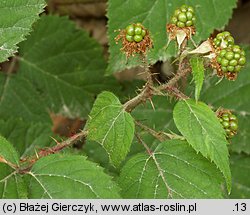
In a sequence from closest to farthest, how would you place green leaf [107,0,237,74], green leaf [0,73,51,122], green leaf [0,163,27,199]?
green leaf [0,163,27,199]
green leaf [107,0,237,74]
green leaf [0,73,51,122]

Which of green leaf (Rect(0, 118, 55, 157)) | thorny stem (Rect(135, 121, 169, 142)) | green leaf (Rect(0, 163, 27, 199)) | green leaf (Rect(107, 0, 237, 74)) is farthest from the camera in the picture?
green leaf (Rect(0, 118, 55, 157))

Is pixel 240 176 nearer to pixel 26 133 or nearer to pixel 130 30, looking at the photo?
pixel 26 133

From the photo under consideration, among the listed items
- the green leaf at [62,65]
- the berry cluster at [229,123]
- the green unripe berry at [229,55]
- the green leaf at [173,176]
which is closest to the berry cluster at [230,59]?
the green unripe berry at [229,55]

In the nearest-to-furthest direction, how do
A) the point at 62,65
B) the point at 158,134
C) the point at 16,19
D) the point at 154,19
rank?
the point at 158,134 < the point at 16,19 < the point at 154,19 < the point at 62,65

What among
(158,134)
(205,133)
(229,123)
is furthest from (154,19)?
(205,133)

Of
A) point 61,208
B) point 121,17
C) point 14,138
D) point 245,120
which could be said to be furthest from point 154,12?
point 61,208

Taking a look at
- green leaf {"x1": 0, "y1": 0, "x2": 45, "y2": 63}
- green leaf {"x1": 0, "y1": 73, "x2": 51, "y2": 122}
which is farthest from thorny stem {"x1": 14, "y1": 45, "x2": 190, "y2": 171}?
green leaf {"x1": 0, "y1": 73, "x2": 51, "y2": 122}

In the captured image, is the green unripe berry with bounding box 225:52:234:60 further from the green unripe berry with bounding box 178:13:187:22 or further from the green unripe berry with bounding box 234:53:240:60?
the green unripe berry with bounding box 178:13:187:22
